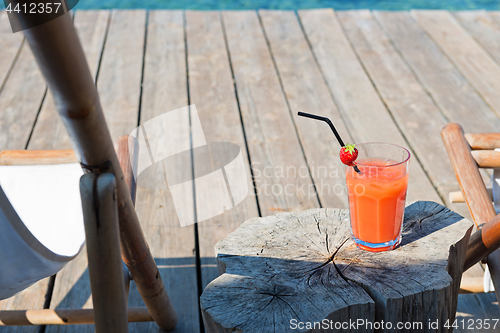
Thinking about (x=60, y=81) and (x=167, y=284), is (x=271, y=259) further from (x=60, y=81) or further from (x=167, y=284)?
(x=167, y=284)

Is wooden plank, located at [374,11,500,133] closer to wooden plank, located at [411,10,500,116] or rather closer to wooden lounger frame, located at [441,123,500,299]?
wooden plank, located at [411,10,500,116]

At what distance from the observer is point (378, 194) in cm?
84

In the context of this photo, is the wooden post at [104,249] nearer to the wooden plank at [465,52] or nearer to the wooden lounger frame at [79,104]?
the wooden lounger frame at [79,104]

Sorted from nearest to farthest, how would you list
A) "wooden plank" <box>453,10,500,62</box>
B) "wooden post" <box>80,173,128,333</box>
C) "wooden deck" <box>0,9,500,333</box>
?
"wooden post" <box>80,173,128,333</box> < "wooden deck" <box>0,9,500,333</box> < "wooden plank" <box>453,10,500,62</box>

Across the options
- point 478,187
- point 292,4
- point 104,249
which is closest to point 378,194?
point 478,187

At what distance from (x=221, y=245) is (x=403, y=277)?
1.04 ft

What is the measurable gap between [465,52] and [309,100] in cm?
98

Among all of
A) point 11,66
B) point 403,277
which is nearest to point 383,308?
point 403,277

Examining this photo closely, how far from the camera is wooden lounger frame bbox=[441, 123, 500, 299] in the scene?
36.4 inches

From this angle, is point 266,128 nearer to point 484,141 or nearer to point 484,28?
point 484,141

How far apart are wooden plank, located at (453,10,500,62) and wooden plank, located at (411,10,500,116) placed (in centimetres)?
4

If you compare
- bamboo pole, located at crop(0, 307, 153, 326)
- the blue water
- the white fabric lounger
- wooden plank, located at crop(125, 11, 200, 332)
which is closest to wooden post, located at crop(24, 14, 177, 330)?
the white fabric lounger

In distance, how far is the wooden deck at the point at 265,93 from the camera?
1.47m

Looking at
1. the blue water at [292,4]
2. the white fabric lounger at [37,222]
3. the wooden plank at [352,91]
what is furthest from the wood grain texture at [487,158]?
the blue water at [292,4]
